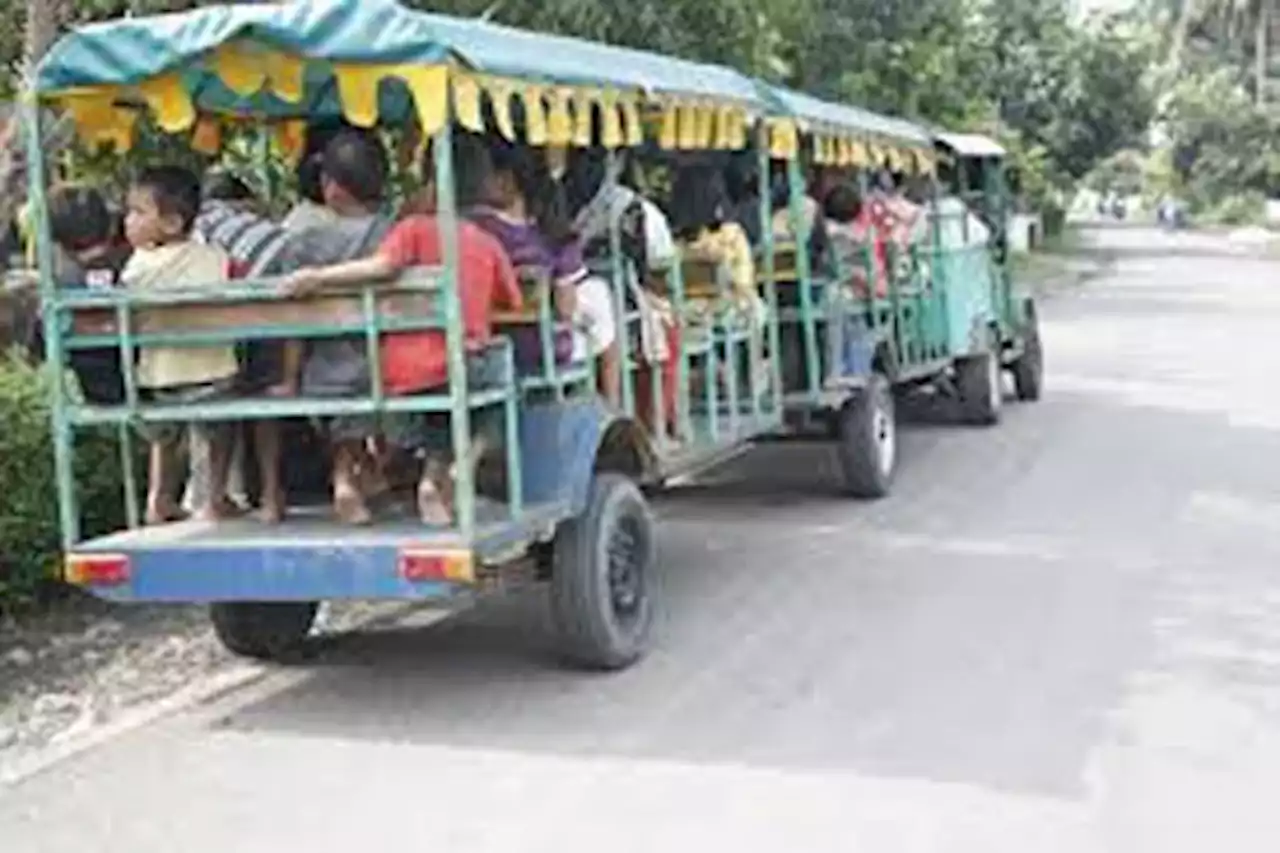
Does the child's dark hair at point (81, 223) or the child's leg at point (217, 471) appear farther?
the child's dark hair at point (81, 223)

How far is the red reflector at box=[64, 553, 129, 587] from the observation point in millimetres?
6727

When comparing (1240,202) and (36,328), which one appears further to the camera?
(1240,202)

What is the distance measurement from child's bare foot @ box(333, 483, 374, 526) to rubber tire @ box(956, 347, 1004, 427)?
874cm

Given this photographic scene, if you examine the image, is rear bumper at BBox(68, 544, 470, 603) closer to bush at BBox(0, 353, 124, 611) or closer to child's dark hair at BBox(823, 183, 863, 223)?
bush at BBox(0, 353, 124, 611)

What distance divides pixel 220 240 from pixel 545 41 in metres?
1.42

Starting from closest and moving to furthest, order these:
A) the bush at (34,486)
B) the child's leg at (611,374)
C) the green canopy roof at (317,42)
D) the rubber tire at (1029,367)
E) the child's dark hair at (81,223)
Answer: the green canopy roof at (317,42) → the child's dark hair at (81,223) → the child's leg at (611,374) → the bush at (34,486) → the rubber tire at (1029,367)

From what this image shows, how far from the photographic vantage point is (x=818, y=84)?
2511 cm

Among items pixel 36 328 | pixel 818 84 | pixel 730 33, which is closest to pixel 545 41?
pixel 36 328

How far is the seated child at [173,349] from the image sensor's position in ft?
22.5

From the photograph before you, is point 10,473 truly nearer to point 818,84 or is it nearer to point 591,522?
point 591,522

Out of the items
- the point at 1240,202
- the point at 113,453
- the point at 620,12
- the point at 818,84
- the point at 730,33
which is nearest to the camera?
the point at 113,453

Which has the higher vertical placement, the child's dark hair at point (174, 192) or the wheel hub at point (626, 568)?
the child's dark hair at point (174, 192)

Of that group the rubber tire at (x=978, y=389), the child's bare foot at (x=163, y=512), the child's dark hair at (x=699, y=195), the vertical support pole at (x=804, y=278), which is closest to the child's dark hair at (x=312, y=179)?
the child's bare foot at (x=163, y=512)

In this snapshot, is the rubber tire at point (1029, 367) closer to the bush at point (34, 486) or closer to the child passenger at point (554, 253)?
the child passenger at point (554, 253)
